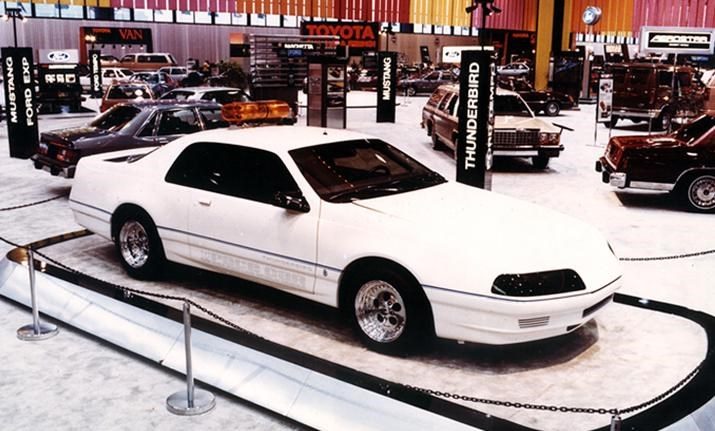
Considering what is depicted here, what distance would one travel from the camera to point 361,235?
569 cm

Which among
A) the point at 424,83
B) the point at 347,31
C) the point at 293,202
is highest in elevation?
the point at 347,31

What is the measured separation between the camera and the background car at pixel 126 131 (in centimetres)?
1149

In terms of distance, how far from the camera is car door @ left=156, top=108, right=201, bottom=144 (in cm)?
1191

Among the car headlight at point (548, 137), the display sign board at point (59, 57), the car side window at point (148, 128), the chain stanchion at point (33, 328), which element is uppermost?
the display sign board at point (59, 57)

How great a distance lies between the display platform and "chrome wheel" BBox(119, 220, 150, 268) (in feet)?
0.81

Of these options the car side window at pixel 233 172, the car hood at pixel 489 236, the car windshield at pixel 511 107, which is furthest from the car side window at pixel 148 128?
the car windshield at pixel 511 107

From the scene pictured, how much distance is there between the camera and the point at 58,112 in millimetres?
26797

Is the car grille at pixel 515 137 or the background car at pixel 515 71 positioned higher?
the background car at pixel 515 71

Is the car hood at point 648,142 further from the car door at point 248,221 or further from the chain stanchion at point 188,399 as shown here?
the chain stanchion at point 188,399

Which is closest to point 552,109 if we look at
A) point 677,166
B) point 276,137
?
point 677,166

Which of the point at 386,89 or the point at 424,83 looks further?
the point at 424,83

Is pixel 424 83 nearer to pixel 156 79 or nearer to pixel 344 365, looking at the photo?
pixel 156 79

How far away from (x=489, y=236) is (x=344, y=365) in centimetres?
138

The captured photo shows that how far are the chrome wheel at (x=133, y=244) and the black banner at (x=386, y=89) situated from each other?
18.3 metres
